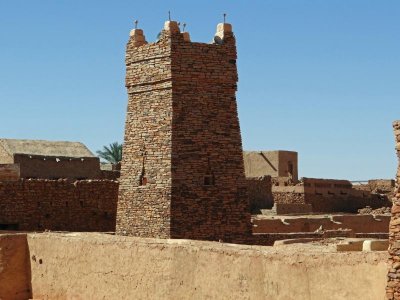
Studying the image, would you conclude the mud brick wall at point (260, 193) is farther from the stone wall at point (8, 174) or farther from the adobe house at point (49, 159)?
the stone wall at point (8, 174)

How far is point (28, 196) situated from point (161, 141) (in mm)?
4762

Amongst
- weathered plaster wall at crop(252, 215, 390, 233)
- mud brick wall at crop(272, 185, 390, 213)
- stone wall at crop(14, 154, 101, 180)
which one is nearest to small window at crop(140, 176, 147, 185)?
weathered plaster wall at crop(252, 215, 390, 233)

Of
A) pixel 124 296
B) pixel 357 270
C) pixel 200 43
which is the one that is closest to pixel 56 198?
pixel 200 43

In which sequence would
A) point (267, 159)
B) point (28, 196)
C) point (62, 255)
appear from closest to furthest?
point (62, 255) → point (28, 196) → point (267, 159)

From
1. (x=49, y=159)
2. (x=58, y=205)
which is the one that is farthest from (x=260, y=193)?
(x=58, y=205)

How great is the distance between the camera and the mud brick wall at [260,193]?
37312 millimetres

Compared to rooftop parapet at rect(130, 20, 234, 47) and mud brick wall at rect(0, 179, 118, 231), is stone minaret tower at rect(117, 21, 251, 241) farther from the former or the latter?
mud brick wall at rect(0, 179, 118, 231)

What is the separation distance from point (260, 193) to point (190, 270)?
2435cm

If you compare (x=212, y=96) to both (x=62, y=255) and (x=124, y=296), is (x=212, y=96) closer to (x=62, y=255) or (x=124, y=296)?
(x=62, y=255)

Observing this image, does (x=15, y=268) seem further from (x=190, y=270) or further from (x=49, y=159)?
(x=49, y=159)

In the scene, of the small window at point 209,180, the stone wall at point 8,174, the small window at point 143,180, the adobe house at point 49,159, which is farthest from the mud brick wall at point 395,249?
the adobe house at point 49,159

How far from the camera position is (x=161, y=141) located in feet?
71.0

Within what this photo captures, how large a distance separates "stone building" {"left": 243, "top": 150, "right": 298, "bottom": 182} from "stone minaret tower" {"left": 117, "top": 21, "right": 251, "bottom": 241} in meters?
22.1

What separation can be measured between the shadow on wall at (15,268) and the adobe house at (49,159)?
14.4m
